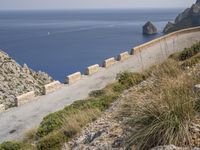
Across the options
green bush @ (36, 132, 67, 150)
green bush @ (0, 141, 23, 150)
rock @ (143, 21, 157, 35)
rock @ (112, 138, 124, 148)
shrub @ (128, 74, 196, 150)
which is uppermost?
shrub @ (128, 74, 196, 150)

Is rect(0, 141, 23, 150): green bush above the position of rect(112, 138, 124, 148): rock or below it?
below

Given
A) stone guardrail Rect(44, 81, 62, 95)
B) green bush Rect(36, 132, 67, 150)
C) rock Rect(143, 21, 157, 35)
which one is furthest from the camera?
rock Rect(143, 21, 157, 35)

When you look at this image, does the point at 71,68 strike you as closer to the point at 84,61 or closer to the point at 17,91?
the point at 84,61

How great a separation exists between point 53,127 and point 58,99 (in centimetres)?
789

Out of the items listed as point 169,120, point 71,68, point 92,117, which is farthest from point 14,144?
point 71,68

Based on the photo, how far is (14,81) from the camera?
42.9m

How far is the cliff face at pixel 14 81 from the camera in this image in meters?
38.7

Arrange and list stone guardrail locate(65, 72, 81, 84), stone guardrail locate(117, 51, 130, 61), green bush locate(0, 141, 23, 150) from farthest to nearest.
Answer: stone guardrail locate(117, 51, 130, 61), stone guardrail locate(65, 72, 81, 84), green bush locate(0, 141, 23, 150)

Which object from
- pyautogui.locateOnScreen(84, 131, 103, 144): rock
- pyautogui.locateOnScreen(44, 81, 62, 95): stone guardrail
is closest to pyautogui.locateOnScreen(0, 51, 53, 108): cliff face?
pyautogui.locateOnScreen(44, 81, 62, 95): stone guardrail

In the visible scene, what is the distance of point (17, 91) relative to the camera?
1567 inches

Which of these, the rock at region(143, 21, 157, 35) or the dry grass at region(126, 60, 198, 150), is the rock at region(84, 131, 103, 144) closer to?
the dry grass at region(126, 60, 198, 150)

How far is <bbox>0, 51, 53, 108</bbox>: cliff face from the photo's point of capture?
38688 millimetres

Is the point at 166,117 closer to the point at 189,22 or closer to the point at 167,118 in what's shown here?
the point at 167,118

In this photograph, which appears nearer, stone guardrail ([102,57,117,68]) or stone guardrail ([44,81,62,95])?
stone guardrail ([44,81,62,95])
